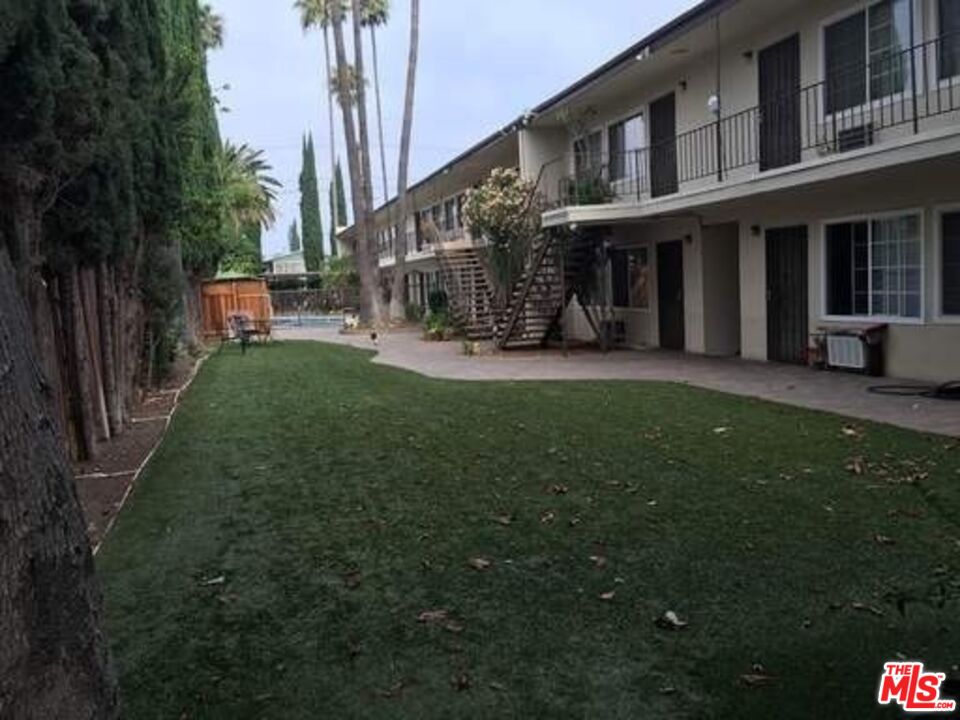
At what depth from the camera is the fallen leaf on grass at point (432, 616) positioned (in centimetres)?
463

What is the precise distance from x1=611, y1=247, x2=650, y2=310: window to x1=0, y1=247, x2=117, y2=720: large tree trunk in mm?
18820

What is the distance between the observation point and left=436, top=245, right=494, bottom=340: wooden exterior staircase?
80.4ft

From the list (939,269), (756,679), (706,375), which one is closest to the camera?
(756,679)

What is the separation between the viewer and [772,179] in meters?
13.3

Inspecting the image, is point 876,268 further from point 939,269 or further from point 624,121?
point 624,121

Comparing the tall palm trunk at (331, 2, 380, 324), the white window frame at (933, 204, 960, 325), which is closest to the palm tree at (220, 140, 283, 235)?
the tall palm trunk at (331, 2, 380, 324)

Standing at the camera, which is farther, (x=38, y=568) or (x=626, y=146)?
(x=626, y=146)

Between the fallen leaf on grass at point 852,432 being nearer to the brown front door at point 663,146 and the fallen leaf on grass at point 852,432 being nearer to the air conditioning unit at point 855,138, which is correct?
the air conditioning unit at point 855,138

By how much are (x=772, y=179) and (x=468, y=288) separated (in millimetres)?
13716

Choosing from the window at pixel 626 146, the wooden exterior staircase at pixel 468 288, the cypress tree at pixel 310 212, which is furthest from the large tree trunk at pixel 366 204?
the cypress tree at pixel 310 212

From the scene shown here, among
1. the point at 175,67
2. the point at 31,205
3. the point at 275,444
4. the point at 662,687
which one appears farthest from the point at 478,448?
the point at 175,67

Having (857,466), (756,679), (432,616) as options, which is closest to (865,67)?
(857,466)

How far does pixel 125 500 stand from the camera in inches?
301

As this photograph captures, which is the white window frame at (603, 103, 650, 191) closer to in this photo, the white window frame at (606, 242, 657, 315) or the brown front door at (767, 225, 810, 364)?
the white window frame at (606, 242, 657, 315)
